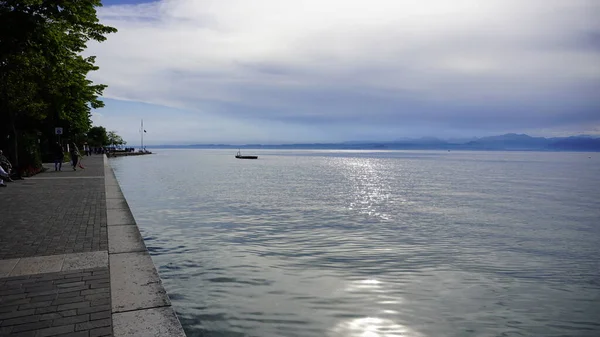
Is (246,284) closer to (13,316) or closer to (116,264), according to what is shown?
(116,264)

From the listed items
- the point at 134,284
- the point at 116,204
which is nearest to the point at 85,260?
the point at 134,284

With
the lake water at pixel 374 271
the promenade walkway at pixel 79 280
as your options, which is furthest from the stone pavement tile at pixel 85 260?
the lake water at pixel 374 271

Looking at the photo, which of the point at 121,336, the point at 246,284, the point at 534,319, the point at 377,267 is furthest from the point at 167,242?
the point at 534,319

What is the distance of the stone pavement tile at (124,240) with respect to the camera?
7295 mm

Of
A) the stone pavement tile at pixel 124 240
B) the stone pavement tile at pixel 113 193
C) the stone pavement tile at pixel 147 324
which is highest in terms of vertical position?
the stone pavement tile at pixel 113 193

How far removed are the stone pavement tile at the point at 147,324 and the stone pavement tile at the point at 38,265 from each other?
2.37m

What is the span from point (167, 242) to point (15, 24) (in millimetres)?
10132

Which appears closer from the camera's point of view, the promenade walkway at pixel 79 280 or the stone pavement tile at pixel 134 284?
the promenade walkway at pixel 79 280

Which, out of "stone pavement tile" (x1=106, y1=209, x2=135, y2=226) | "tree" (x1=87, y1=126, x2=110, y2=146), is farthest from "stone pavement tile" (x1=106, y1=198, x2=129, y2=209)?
"tree" (x1=87, y1=126, x2=110, y2=146)

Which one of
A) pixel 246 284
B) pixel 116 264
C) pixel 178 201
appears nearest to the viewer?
pixel 116 264

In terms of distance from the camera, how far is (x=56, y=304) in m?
4.97

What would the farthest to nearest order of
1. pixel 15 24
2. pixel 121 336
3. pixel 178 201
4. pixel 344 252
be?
1. pixel 178 201
2. pixel 15 24
3. pixel 344 252
4. pixel 121 336

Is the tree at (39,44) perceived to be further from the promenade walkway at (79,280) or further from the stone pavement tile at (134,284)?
the stone pavement tile at (134,284)

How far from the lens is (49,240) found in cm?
809
